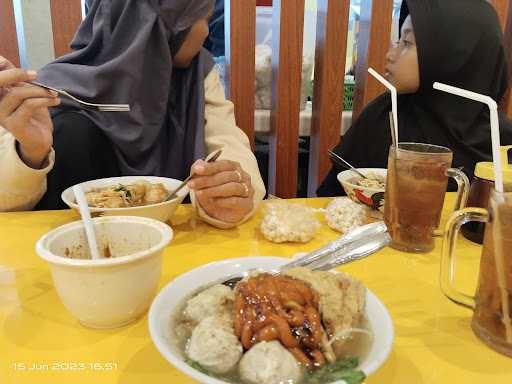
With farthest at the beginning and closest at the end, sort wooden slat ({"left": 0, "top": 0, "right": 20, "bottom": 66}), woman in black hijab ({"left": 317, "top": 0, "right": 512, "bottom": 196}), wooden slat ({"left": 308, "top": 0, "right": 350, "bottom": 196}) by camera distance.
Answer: wooden slat ({"left": 308, "top": 0, "right": 350, "bottom": 196})
wooden slat ({"left": 0, "top": 0, "right": 20, "bottom": 66})
woman in black hijab ({"left": 317, "top": 0, "right": 512, "bottom": 196})

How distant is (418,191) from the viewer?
0.81 metres

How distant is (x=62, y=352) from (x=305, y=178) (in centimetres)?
229

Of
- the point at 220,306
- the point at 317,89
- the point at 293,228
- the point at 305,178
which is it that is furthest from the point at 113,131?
the point at 305,178

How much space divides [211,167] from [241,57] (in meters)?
1.30

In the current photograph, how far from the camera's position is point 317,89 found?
7.49 feet

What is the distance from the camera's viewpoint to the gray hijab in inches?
52.2

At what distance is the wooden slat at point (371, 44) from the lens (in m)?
2.14

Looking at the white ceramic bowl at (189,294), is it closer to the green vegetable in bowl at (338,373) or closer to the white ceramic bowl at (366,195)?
the green vegetable in bowl at (338,373)

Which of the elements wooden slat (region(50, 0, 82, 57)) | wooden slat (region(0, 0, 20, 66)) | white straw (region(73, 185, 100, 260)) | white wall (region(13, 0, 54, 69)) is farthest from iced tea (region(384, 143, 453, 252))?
white wall (region(13, 0, 54, 69))

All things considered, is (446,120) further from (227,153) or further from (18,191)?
(18,191)

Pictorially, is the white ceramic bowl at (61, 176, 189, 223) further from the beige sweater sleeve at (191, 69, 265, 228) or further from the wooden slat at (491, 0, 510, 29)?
the wooden slat at (491, 0, 510, 29)

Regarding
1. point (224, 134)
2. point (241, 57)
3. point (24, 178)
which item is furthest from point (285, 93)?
point (24, 178)

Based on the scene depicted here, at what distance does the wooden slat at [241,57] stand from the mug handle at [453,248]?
171 centimetres

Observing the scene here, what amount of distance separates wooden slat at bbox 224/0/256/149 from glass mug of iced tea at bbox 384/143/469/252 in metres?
1.39
